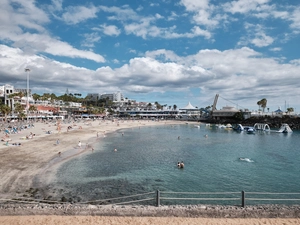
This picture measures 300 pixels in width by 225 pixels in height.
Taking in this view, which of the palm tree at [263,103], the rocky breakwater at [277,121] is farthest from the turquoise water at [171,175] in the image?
the palm tree at [263,103]

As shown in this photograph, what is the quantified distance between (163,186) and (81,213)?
11.7 metres

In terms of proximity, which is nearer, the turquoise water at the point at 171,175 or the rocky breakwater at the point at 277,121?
the turquoise water at the point at 171,175

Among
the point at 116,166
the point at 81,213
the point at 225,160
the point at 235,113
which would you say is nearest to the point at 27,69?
the point at 116,166

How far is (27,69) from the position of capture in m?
86.4

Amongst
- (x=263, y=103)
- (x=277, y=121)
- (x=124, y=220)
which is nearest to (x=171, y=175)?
(x=124, y=220)

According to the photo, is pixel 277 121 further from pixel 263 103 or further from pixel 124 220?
pixel 124 220

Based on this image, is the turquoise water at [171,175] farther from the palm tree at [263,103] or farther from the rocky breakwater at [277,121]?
the palm tree at [263,103]

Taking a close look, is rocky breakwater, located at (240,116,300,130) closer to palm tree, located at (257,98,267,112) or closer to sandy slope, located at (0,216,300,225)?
palm tree, located at (257,98,267,112)

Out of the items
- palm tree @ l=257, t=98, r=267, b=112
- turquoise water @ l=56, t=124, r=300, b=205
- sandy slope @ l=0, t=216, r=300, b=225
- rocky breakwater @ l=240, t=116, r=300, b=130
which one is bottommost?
turquoise water @ l=56, t=124, r=300, b=205

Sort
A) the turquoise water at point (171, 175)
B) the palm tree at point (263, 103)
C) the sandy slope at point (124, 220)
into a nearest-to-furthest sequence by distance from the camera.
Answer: the sandy slope at point (124, 220) < the turquoise water at point (171, 175) < the palm tree at point (263, 103)

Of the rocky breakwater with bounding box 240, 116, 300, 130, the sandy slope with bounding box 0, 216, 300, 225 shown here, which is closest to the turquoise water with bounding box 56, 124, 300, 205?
the sandy slope with bounding box 0, 216, 300, 225

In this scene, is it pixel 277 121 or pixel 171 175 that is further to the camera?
pixel 277 121

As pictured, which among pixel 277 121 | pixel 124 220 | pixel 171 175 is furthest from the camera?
pixel 277 121

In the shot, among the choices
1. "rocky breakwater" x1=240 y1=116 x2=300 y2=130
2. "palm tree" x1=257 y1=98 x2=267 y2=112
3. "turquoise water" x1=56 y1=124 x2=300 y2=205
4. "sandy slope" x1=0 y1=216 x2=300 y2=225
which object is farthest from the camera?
"palm tree" x1=257 y1=98 x2=267 y2=112
